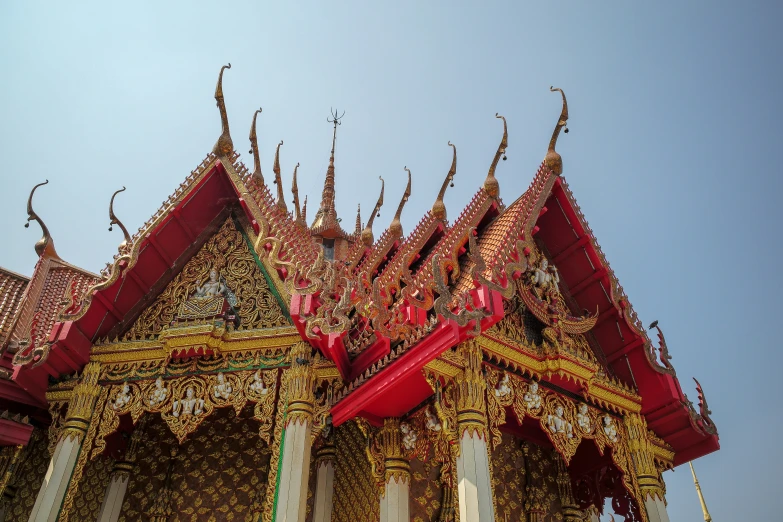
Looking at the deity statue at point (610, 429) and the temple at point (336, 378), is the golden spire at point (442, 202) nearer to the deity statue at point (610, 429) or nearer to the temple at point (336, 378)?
the temple at point (336, 378)

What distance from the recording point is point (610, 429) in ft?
28.4

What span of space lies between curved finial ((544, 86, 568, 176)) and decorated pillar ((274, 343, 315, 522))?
4.03m

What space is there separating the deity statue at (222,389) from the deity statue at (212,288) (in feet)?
4.16

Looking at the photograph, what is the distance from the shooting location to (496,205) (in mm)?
9500

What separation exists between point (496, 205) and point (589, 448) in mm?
3540

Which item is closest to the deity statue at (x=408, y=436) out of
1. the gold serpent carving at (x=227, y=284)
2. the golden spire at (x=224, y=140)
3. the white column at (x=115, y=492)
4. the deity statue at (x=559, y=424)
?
the deity statue at (x=559, y=424)

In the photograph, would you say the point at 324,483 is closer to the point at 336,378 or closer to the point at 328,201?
the point at 336,378

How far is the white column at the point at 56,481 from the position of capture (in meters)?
7.38

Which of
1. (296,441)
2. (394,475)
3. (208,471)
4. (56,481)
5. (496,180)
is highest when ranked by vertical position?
(496,180)

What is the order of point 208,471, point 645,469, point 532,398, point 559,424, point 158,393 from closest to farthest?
point 532,398, point 559,424, point 158,393, point 645,469, point 208,471

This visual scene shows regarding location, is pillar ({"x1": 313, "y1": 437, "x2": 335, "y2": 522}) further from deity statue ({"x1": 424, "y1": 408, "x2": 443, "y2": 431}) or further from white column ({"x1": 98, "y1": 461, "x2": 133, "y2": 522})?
white column ({"x1": 98, "y1": 461, "x2": 133, "y2": 522})

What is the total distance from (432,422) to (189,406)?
2823mm

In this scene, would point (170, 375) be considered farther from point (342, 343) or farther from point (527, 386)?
point (527, 386)

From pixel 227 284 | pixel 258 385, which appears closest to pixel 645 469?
pixel 258 385
